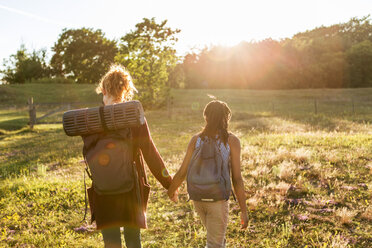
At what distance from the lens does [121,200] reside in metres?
2.75

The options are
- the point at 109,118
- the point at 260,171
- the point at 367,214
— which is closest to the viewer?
the point at 109,118

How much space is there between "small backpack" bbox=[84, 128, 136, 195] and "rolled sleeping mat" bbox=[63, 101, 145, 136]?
0.33 feet

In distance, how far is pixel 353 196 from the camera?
6.50m

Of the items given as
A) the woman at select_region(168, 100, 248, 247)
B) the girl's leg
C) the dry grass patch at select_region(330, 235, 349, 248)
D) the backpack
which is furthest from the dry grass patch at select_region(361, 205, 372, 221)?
the backpack

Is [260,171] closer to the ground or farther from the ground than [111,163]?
closer to the ground

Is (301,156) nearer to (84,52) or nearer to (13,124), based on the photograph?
(13,124)

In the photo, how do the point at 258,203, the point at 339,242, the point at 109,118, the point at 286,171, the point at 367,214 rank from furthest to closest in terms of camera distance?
1. the point at 286,171
2. the point at 258,203
3. the point at 367,214
4. the point at 339,242
5. the point at 109,118

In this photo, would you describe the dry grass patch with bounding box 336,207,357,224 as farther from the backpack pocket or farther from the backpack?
the backpack pocket

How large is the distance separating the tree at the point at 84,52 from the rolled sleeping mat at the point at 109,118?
5898 centimetres

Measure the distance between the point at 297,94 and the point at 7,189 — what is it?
49189 mm

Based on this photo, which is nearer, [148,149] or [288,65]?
[148,149]

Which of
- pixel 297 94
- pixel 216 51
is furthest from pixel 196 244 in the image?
pixel 216 51

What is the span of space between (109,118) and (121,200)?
0.77 m

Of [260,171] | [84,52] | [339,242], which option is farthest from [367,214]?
[84,52]
